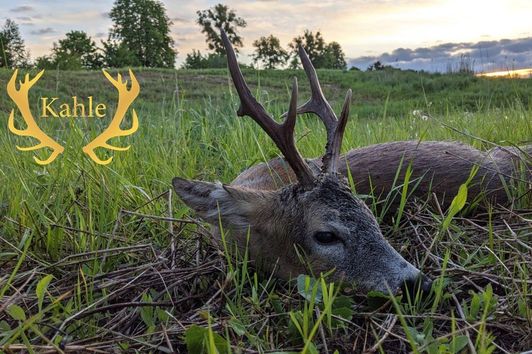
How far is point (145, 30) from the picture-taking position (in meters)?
50.1

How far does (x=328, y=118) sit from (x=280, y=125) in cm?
58

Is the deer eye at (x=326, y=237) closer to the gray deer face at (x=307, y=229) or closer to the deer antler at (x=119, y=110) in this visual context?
the gray deer face at (x=307, y=229)

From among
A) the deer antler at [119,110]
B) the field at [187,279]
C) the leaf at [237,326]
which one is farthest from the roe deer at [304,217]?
the deer antler at [119,110]

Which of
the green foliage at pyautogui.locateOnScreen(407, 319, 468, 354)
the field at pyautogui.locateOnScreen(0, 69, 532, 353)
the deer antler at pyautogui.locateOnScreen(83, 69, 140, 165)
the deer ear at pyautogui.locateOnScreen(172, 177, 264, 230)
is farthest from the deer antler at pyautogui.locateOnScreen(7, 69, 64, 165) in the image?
the green foliage at pyautogui.locateOnScreen(407, 319, 468, 354)

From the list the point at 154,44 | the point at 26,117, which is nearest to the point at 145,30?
the point at 154,44

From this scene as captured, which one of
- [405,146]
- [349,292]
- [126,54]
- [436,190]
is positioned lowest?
[349,292]

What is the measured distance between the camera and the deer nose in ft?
7.71

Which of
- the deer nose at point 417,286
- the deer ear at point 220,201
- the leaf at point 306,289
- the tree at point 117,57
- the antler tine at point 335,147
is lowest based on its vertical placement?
the deer nose at point 417,286

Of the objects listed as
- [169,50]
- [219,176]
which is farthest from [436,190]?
[169,50]

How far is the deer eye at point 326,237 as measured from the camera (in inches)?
108

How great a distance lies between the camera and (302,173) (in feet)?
9.27

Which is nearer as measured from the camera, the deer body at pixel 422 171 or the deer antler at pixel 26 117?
the deer body at pixel 422 171

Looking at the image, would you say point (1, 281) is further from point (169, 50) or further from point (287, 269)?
point (169, 50)

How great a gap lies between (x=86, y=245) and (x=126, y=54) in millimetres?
37589
